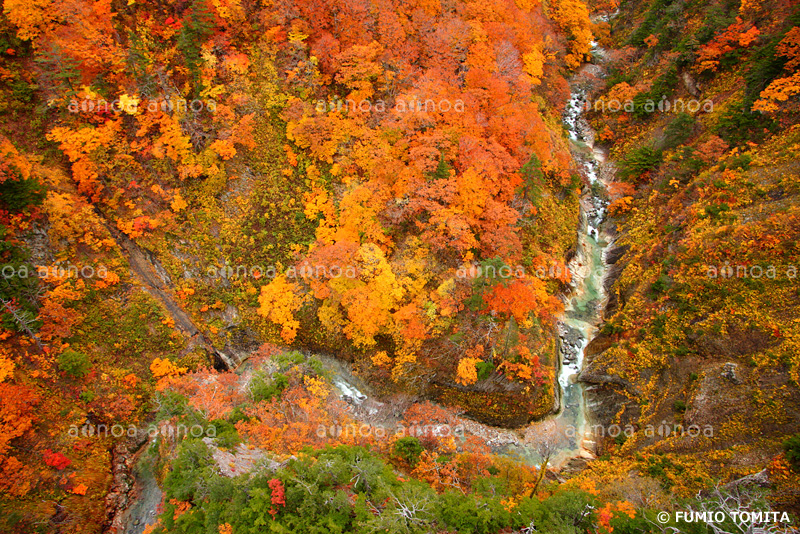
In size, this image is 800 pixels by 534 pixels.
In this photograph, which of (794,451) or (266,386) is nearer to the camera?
(794,451)

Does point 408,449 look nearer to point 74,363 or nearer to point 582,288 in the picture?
point 74,363

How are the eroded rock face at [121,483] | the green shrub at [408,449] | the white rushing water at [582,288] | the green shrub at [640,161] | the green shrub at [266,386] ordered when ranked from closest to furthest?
the eroded rock face at [121,483]
the green shrub at [408,449]
the green shrub at [266,386]
the white rushing water at [582,288]
the green shrub at [640,161]

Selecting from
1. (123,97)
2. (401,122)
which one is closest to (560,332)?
(401,122)

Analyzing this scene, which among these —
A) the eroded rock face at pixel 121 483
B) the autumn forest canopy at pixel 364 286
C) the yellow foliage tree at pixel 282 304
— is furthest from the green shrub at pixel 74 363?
the yellow foliage tree at pixel 282 304

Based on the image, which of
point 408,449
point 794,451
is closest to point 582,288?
point 794,451

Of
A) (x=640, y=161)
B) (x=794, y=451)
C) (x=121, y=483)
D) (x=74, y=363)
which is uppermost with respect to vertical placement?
(x=640, y=161)

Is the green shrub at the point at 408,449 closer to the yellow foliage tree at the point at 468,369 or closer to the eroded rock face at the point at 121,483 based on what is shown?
the yellow foliage tree at the point at 468,369

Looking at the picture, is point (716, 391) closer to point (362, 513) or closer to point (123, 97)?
point (362, 513)

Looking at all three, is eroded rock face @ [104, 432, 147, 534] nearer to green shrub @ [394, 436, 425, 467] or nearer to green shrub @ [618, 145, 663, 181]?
green shrub @ [394, 436, 425, 467]
